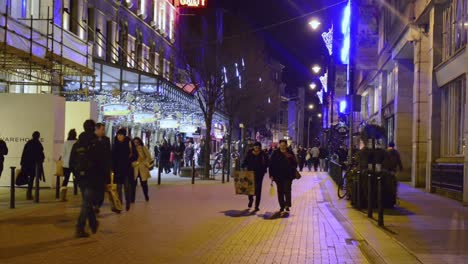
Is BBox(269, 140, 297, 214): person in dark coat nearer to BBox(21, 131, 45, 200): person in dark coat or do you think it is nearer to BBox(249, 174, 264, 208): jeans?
BBox(249, 174, 264, 208): jeans

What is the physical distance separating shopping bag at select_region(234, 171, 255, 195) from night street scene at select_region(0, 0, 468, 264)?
35mm

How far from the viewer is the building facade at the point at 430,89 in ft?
60.0

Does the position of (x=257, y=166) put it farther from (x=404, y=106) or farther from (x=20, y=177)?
(x=404, y=106)

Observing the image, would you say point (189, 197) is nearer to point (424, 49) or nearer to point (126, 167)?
point (126, 167)

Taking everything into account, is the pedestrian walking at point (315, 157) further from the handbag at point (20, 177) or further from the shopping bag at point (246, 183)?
the handbag at point (20, 177)

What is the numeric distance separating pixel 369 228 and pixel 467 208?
17.1ft

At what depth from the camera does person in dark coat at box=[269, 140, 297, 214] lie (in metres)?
14.7

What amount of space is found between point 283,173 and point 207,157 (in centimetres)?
1452

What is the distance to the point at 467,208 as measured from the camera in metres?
15.9

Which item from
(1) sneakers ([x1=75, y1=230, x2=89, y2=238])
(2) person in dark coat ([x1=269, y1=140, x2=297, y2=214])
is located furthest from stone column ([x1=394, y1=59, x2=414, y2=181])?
(1) sneakers ([x1=75, y1=230, x2=89, y2=238])

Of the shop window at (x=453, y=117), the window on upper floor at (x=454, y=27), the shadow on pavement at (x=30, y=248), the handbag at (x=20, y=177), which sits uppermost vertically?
the window on upper floor at (x=454, y=27)

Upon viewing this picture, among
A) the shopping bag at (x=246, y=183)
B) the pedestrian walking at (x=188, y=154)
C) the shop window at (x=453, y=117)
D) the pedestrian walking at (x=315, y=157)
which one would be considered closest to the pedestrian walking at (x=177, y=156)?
the pedestrian walking at (x=188, y=154)

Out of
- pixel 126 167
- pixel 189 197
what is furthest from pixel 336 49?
pixel 126 167

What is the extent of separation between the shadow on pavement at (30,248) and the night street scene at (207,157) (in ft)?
0.10
